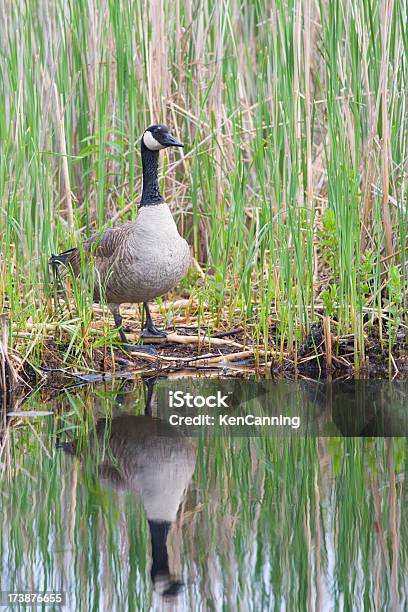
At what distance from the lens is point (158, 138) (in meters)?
6.52

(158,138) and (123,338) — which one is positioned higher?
(158,138)

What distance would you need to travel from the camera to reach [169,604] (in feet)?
10.3

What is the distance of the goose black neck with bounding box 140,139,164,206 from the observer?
6.44 metres

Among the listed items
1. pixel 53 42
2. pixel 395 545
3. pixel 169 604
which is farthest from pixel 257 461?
pixel 53 42

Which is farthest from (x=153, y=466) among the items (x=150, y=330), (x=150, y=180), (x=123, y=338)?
(x=150, y=180)

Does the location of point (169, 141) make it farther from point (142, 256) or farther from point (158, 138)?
point (142, 256)

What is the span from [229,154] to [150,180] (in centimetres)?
90

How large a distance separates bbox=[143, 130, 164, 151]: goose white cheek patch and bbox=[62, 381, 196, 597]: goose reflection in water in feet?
6.71

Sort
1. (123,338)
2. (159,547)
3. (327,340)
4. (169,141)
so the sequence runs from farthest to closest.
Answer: (169,141), (123,338), (327,340), (159,547)

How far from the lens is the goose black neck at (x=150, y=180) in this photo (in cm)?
644

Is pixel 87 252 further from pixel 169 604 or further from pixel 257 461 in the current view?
pixel 169 604

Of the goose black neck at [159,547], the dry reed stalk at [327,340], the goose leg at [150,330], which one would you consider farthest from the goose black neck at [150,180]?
the goose black neck at [159,547]

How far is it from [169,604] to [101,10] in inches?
194

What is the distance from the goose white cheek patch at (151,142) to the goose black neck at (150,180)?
39mm
